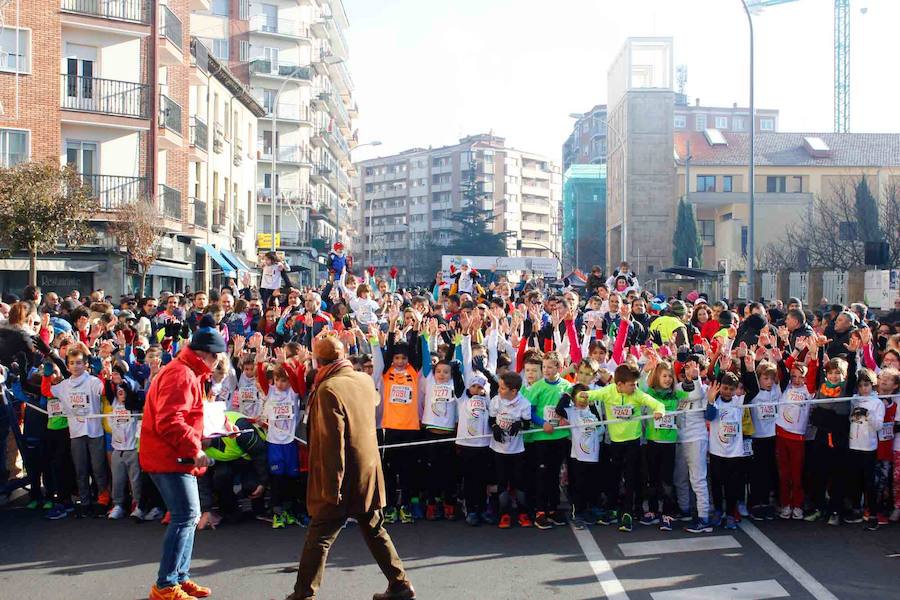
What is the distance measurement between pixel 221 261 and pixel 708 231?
48004 millimetres

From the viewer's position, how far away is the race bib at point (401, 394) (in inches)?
364

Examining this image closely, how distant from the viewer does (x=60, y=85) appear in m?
27.0

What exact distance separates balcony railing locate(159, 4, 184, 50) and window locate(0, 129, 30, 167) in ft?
19.5

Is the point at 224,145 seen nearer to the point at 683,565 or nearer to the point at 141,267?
the point at 141,267

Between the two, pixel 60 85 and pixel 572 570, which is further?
pixel 60 85

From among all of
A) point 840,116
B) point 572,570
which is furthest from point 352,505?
point 840,116

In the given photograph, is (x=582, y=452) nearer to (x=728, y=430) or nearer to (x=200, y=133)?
(x=728, y=430)

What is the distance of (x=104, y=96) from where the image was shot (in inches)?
1109

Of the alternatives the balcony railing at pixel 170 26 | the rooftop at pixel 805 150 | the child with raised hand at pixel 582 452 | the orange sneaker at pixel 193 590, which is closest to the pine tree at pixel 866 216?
the balcony railing at pixel 170 26

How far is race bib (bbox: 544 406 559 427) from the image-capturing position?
8977mm

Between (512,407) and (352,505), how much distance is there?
307 cm

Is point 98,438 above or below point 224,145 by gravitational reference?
below

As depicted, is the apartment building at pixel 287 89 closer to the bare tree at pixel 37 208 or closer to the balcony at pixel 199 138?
the balcony at pixel 199 138

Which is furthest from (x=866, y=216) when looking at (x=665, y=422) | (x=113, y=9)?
(x=665, y=422)
